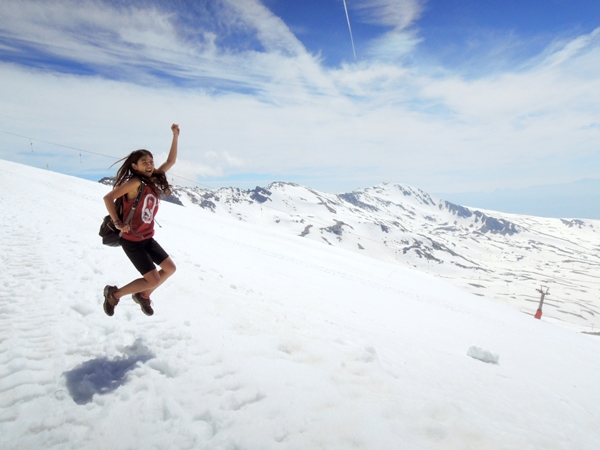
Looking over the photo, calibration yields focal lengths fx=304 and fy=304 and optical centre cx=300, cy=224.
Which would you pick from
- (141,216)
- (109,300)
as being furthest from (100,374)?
(141,216)

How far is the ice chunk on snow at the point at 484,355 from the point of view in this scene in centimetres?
805

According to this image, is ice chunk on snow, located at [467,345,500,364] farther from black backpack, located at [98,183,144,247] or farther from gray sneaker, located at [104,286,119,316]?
black backpack, located at [98,183,144,247]

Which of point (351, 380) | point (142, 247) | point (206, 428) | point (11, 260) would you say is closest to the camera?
point (206, 428)

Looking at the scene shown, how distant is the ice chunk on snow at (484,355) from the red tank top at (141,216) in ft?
28.2

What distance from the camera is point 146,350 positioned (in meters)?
4.81

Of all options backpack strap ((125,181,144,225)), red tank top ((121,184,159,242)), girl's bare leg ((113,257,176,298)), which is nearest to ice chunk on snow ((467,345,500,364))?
girl's bare leg ((113,257,176,298))

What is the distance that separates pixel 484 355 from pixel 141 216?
8914mm

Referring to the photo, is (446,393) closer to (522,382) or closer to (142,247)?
(522,382)

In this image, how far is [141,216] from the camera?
191 inches

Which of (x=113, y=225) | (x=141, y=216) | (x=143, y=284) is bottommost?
(x=143, y=284)

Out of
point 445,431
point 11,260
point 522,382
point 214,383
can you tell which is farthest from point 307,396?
point 11,260

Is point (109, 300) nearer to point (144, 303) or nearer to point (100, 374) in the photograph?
point (144, 303)

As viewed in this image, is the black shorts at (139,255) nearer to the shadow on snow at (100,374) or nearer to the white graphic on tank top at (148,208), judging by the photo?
the white graphic on tank top at (148,208)

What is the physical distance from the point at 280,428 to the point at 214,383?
3.86 ft
